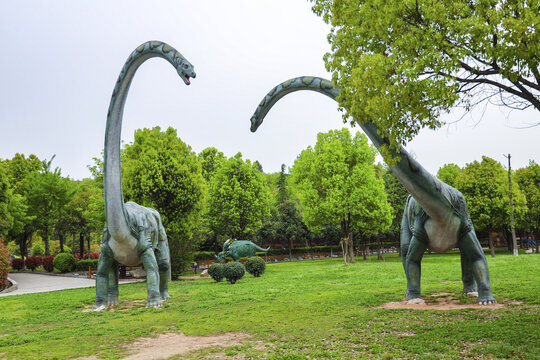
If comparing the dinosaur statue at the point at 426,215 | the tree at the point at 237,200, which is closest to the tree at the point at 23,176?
the tree at the point at 237,200

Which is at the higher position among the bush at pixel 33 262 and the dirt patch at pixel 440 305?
the dirt patch at pixel 440 305

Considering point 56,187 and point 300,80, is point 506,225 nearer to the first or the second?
point 300,80

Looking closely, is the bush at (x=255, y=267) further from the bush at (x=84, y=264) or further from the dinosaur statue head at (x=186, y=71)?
the bush at (x=84, y=264)

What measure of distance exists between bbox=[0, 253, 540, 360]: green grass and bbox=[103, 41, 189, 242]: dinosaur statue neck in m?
2.27

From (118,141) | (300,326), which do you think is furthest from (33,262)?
(300,326)

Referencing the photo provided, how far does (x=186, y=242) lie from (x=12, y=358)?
16.2 metres

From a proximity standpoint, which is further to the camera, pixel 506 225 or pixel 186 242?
pixel 506 225

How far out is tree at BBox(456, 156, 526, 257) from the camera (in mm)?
29461

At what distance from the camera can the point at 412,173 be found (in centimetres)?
786

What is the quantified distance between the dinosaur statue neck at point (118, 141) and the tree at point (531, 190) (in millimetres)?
30537

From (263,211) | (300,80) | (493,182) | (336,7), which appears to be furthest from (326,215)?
(336,7)

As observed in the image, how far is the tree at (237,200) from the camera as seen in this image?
3366cm

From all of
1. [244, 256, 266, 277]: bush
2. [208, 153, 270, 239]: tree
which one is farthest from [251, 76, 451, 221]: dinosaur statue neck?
[208, 153, 270, 239]: tree

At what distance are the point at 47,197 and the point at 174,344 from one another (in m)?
31.9
